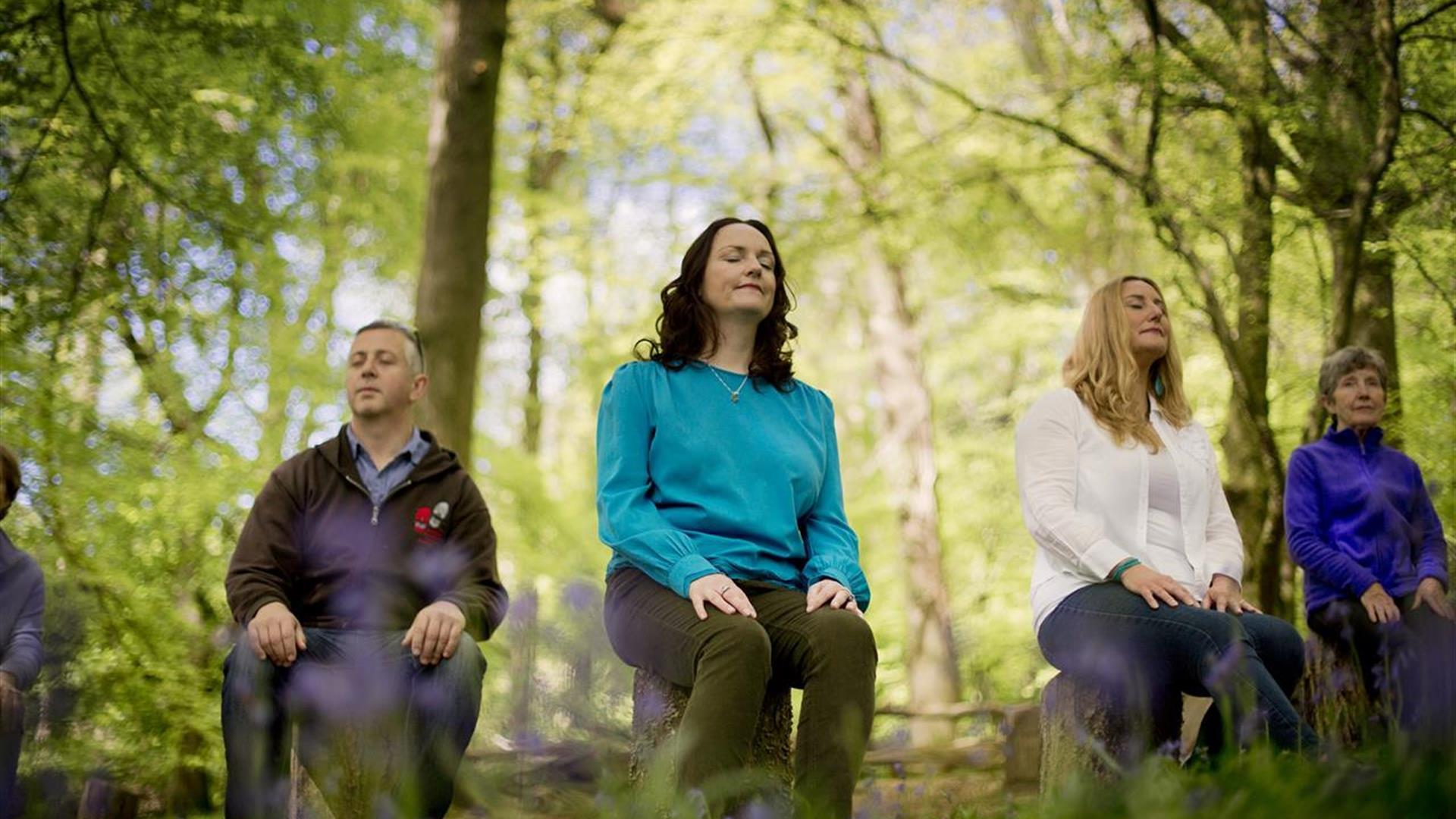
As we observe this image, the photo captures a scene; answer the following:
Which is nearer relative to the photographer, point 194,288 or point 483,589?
point 483,589

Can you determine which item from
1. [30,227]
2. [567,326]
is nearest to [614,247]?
[567,326]

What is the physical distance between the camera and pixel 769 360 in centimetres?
333

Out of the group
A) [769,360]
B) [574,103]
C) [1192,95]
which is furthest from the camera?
[574,103]

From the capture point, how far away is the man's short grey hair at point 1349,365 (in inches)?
158

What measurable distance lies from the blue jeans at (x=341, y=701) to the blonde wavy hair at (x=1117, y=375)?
1765 millimetres

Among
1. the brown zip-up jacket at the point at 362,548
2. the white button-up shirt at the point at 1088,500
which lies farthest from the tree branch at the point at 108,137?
the white button-up shirt at the point at 1088,500

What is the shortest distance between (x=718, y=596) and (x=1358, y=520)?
234 cm

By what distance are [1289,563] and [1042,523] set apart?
2706mm

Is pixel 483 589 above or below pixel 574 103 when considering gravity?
below

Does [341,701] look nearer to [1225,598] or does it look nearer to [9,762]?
[9,762]

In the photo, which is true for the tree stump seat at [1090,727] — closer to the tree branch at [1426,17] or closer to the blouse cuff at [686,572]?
the blouse cuff at [686,572]

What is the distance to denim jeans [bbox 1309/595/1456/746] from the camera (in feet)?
8.66

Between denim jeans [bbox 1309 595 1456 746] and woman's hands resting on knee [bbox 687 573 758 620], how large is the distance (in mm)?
1252

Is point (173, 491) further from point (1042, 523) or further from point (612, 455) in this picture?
point (1042, 523)
